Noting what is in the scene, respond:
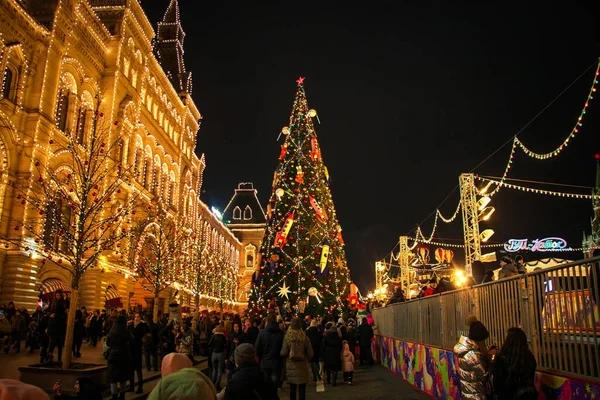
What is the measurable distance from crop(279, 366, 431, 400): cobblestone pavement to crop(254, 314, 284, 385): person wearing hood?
1345 millimetres

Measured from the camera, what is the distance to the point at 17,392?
2.27 meters

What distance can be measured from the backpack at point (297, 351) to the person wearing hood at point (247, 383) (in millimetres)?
4309

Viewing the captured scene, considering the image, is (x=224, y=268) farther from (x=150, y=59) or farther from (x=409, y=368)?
(x=409, y=368)

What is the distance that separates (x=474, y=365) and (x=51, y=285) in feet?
83.8

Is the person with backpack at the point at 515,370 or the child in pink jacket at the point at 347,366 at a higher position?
the person with backpack at the point at 515,370

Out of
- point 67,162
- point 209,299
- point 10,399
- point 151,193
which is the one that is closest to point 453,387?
point 10,399

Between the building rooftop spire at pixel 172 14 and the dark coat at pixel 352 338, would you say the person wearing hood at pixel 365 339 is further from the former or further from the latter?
the building rooftop spire at pixel 172 14

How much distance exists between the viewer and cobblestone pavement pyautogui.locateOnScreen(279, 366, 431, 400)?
10.5m

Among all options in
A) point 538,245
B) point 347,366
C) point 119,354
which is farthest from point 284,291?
point 538,245

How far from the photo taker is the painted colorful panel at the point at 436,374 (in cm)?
482

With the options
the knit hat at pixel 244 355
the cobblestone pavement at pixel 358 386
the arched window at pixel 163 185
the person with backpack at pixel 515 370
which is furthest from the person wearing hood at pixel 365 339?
the arched window at pixel 163 185

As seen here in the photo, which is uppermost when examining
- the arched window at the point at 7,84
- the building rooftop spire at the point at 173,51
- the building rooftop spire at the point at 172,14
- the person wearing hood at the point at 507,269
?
the building rooftop spire at the point at 172,14

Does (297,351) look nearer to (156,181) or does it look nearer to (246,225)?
(156,181)

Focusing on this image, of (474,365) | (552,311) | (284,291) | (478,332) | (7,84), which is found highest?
(7,84)
